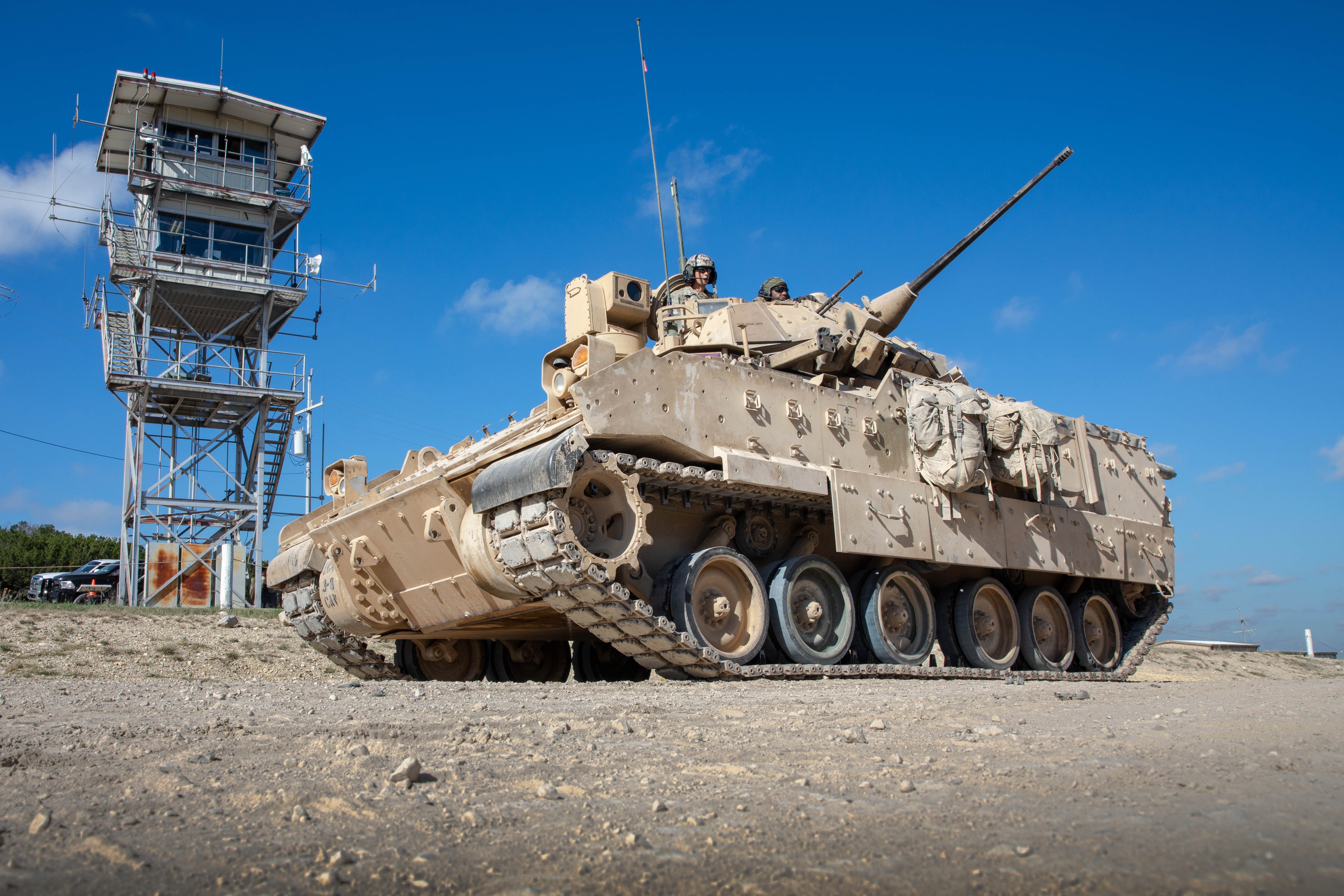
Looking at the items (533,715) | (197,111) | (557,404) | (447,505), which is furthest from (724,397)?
(197,111)

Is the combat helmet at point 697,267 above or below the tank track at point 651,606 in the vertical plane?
above

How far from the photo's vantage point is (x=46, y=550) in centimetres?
3859

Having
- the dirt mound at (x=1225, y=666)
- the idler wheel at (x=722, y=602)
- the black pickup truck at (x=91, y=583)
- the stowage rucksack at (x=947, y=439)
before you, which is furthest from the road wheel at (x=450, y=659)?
the black pickup truck at (x=91, y=583)

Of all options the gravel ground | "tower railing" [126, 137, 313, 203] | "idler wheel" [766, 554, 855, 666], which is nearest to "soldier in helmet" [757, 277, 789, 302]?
"idler wheel" [766, 554, 855, 666]

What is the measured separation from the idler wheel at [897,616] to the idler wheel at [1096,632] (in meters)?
2.96

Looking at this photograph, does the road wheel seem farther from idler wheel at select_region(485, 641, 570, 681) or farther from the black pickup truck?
the black pickup truck

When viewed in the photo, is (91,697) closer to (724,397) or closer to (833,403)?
(724,397)

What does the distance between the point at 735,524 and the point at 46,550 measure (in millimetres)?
36741

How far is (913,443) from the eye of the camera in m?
11.5

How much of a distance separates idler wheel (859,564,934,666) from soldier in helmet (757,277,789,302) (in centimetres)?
384

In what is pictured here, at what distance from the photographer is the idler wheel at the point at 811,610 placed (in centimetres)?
989

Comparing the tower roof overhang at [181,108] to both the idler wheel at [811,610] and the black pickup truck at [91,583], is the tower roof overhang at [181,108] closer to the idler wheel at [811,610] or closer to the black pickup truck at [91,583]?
the black pickup truck at [91,583]

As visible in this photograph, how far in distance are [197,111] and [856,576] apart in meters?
22.6

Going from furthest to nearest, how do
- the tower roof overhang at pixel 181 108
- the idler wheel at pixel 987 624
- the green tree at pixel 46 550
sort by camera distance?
1. the green tree at pixel 46 550
2. the tower roof overhang at pixel 181 108
3. the idler wheel at pixel 987 624
